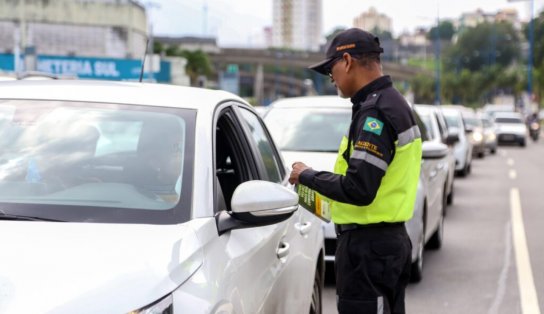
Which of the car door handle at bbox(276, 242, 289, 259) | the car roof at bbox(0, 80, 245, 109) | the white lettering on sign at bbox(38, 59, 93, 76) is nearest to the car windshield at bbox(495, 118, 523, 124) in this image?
the white lettering on sign at bbox(38, 59, 93, 76)

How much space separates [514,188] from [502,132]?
83.5 ft

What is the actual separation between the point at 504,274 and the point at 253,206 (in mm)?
5990

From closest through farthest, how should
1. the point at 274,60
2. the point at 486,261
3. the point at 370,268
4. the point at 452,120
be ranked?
the point at 370,268
the point at 486,261
the point at 452,120
the point at 274,60

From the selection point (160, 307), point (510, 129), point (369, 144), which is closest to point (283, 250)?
point (369, 144)

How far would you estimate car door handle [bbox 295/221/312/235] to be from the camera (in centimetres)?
501

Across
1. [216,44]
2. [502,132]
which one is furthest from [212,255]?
[216,44]

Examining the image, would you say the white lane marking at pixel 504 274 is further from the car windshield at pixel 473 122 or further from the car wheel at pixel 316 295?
the car windshield at pixel 473 122

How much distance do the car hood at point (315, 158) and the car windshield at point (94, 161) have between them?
4421mm

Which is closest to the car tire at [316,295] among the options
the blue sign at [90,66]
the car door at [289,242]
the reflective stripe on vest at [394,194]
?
the car door at [289,242]

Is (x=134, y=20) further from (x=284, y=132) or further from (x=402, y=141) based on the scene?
(x=402, y=141)

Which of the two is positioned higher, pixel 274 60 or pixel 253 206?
pixel 274 60

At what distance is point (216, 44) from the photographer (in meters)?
112

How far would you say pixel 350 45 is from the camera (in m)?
4.18

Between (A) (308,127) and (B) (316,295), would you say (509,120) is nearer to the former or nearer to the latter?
(A) (308,127)
